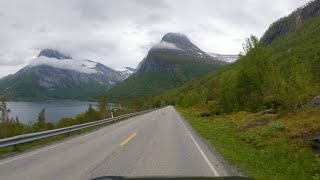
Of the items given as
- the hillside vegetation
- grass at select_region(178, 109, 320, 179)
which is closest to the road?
grass at select_region(178, 109, 320, 179)

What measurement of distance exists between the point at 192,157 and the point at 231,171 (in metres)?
2.65

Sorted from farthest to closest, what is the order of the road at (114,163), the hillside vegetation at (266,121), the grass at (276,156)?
the hillside vegetation at (266,121)
the grass at (276,156)
the road at (114,163)

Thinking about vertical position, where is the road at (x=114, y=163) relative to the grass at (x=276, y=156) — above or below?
above

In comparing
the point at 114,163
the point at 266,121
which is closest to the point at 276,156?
the point at 114,163

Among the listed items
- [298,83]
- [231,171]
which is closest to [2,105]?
[298,83]

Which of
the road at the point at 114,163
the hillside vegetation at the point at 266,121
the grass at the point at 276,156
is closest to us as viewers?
the road at the point at 114,163

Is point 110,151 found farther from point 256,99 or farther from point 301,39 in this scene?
point 301,39

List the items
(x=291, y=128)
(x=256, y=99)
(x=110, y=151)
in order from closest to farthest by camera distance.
→ (x=110, y=151) < (x=291, y=128) < (x=256, y=99)

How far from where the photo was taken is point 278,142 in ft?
47.9

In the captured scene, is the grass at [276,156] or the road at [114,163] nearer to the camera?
the road at [114,163]

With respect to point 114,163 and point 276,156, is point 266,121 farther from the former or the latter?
point 114,163

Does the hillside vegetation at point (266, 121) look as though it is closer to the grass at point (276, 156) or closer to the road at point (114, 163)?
the grass at point (276, 156)

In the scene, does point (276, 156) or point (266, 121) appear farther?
point (266, 121)

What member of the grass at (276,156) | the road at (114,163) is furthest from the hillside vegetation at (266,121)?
the road at (114,163)
